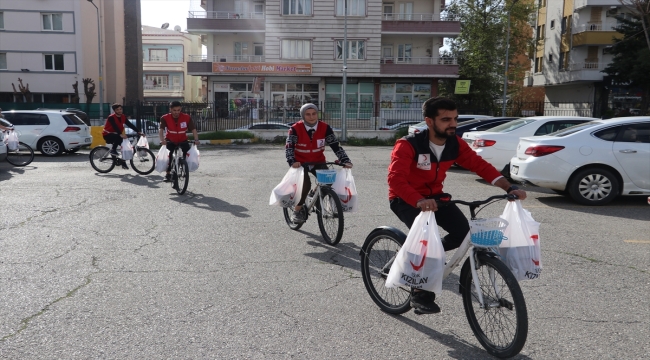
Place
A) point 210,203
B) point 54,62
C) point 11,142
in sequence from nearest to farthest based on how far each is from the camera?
point 210,203 < point 11,142 < point 54,62

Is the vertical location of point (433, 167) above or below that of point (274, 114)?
below

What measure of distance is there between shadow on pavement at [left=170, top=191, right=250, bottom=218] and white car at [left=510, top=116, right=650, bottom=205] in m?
4.97

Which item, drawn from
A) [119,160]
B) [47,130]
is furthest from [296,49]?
[119,160]

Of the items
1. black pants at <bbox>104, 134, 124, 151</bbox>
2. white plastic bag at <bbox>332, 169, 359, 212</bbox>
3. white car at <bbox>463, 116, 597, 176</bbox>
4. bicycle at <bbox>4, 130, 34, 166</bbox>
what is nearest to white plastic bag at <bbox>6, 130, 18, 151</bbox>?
bicycle at <bbox>4, 130, 34, 166</bbox>

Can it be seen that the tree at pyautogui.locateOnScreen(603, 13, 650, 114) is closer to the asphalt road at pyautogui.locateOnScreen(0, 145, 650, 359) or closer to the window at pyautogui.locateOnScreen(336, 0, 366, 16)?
the window at pyautogui.locateOnScreen(336, 0, 366, 16)

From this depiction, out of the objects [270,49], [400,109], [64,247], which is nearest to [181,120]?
[64,247]

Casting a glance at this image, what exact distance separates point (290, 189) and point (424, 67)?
3831cm

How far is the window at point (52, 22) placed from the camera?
4688cm

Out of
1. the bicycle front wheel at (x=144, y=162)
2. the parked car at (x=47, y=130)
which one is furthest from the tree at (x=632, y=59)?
the parked car at (x=47, y=130)

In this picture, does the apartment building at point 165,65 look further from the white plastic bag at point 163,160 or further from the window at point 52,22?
the white plastic bag at point 163,160

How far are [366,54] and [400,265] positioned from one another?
137ft

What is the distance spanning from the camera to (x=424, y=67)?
4412cm

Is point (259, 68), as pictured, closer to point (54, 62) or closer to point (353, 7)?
point (353, 7)

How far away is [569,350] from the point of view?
4059 mm
